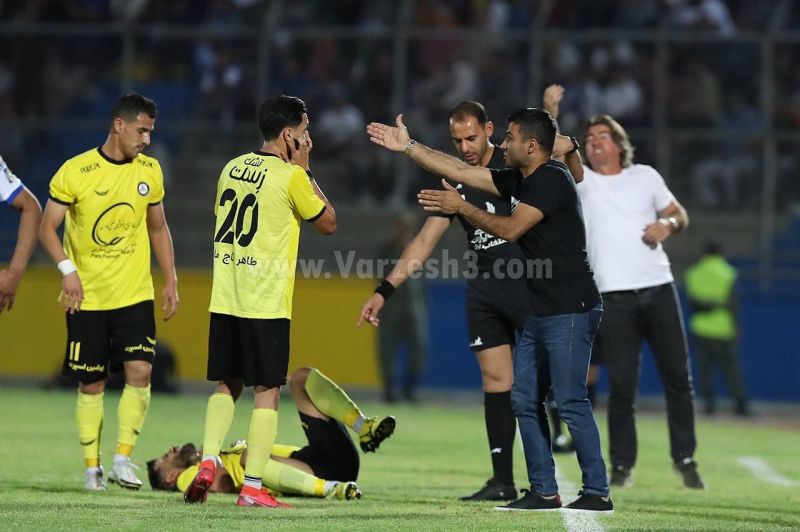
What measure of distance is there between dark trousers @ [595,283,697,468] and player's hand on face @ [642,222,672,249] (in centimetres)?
41

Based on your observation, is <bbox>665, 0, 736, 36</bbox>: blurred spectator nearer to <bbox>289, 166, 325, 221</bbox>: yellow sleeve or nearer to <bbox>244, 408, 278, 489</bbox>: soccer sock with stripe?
<bbox>289, 166, 325, 221</bbox>: yellow sleeve

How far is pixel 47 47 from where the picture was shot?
20.5 m

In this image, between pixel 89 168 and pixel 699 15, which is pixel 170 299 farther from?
pixel 699 15

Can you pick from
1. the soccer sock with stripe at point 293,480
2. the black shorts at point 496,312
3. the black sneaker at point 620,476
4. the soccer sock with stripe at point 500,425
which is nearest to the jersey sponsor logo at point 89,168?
the soccer sock with stripe at point 293,480

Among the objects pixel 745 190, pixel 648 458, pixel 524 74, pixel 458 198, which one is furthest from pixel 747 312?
pixel 458 198

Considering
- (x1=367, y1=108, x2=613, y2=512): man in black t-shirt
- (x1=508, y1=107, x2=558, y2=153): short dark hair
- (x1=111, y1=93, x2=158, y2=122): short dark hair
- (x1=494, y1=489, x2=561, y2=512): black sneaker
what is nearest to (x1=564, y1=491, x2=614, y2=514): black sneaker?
(x1=367, y1=108, x2=613, y2=512): man in black t-shirt

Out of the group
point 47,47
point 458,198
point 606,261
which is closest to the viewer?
point 458,198

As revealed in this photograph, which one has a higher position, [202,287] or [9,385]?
[202,287]

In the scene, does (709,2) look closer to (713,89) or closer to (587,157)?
(713,89)

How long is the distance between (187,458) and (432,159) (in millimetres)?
2347

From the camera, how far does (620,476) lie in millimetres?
9727

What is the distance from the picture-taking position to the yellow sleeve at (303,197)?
7480 mm

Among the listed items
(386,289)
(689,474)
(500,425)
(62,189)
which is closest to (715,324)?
(689,474)

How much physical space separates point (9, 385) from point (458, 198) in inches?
510
